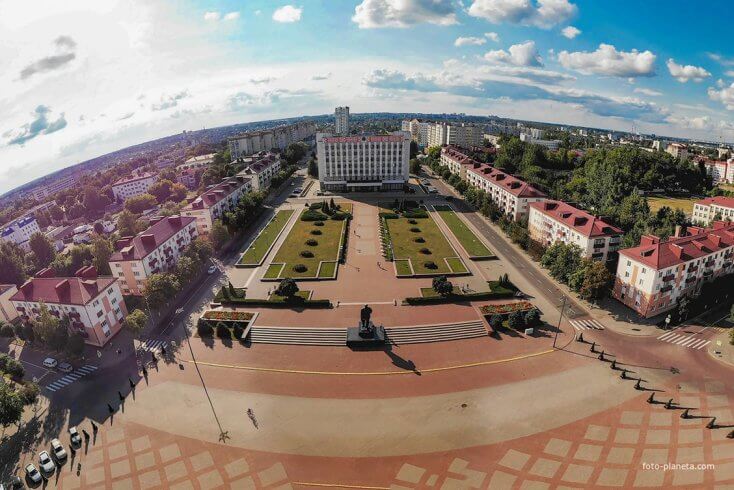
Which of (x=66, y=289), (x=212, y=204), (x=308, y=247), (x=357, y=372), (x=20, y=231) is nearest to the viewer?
(x=357, y=372)

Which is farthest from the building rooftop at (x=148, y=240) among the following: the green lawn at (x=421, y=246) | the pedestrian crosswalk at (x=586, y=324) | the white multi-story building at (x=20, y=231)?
the pedestrian crosswalk at (x=586, y=324)

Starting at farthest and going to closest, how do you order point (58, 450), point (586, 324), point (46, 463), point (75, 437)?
point (586, 324) → point (75, 437) → point (58, 450) → point (46, 463)

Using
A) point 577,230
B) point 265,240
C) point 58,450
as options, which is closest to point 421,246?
point 577,230

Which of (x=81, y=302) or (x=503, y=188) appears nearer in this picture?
(x=81, y=302)

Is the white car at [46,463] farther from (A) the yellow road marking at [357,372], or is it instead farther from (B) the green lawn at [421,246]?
(B) the green lawn at [421,246]

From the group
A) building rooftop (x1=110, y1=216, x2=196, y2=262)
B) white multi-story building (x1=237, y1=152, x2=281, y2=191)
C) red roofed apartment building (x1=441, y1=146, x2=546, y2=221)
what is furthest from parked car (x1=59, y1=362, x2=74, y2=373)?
red roofed apartment building (x1=441, y1=146, x2=546, y2=221)

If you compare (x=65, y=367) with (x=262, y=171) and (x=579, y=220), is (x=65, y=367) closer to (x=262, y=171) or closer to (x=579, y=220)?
(x=579, y=220)

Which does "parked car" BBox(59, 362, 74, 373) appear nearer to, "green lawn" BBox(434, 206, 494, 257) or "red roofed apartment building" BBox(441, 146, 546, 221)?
"green lawn" BBox(434, 206, 494, 257)
